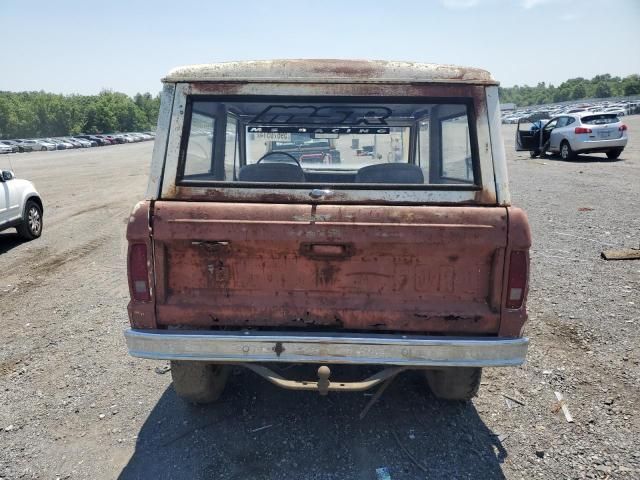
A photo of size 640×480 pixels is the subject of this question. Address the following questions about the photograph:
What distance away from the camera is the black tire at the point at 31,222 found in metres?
8.38

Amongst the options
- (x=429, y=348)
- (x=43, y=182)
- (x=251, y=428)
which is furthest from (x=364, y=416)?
(x=43, y=182)

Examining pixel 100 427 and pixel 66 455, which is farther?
pixel 100 427

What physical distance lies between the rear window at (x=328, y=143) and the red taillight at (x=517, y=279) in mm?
485

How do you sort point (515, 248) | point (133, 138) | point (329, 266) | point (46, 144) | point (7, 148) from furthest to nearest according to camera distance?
point (133, 138) → point (46, 144) → point (7, 148) → point (329, 266) → point (515, 248)

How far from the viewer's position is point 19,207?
26.8ft

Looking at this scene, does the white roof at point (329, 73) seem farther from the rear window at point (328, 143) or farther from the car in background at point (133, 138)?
the car in background at point (133, 138)

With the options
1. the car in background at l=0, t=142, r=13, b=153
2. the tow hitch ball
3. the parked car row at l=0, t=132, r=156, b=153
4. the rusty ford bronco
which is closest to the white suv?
the rusty ford bronco

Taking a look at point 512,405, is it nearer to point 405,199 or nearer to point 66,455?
point 405,199

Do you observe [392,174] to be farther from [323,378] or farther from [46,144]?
[46,144]

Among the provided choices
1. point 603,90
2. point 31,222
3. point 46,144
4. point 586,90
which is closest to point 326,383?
point 31,222

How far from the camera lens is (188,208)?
2469 millimetres

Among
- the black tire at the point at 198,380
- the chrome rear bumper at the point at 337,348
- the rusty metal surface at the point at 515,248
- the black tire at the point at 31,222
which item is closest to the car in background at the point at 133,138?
the black tire at the point at 31,222

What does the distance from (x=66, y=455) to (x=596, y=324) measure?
4.62 meters

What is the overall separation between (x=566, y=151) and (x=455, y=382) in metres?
17.6
